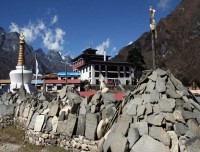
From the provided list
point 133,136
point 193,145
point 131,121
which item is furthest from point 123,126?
point 193,145

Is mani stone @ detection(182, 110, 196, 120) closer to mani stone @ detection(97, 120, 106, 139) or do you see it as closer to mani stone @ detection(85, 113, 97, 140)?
mani stone @ detection(97, 120, 106, 139)

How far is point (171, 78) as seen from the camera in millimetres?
13781

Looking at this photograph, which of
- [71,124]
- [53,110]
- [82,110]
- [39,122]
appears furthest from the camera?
[39,122]

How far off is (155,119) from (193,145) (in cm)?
207

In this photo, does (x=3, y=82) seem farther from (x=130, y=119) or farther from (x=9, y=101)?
(x=130, y=119)

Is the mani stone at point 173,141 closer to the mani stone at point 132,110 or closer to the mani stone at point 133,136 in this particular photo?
the mani stone at point 133,136

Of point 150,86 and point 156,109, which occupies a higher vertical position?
point 150,86

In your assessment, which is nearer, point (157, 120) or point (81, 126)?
point (157, 120)

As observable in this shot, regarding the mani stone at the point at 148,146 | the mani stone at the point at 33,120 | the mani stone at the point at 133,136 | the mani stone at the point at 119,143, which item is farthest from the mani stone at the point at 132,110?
the mani stone at the point at 33,120

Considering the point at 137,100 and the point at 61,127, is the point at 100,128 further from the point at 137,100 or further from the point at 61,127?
the point at 61,127

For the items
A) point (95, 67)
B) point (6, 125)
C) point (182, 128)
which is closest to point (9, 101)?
point (6, 125)

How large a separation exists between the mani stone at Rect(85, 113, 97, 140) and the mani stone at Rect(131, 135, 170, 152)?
2.78 meters

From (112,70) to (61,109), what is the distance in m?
72.9

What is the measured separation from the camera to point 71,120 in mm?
15125
